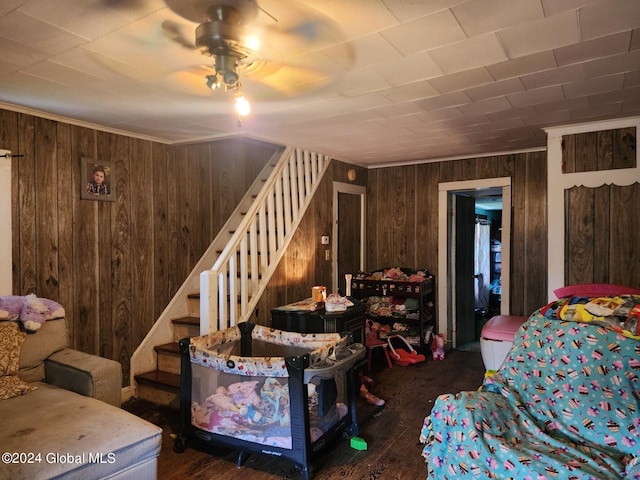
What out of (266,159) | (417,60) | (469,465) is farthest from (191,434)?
(266,159)

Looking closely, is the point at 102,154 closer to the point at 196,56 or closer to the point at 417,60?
the point at 196,56

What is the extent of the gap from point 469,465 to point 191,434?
5.35ft

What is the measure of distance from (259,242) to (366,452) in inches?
83.1

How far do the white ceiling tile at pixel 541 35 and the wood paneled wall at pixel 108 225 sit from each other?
291cm

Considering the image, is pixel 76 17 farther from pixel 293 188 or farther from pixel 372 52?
pixel 293 188

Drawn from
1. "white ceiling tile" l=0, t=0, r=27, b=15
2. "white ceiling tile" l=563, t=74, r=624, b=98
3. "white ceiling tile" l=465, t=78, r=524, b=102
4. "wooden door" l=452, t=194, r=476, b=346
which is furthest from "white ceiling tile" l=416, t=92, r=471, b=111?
"wooden door" l=452, t=194, r=476, b=346

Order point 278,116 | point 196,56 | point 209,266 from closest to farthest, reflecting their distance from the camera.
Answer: point 196,56
point 278,116
point 209,266

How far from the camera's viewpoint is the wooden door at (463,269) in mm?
5055

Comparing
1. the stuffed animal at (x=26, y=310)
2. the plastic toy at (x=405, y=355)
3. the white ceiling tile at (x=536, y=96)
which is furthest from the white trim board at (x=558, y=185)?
the stuffed animal at (x=26, y=310)

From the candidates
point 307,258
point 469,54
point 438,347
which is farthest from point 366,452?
point 469,54

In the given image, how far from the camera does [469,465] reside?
5.66ft

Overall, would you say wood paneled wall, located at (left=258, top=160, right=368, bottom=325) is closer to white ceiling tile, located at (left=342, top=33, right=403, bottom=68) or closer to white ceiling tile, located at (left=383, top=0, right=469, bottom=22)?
white ceiling tile, located at (left=342, top=33, right=403, bottom=68)

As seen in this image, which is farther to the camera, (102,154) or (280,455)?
(102,154)

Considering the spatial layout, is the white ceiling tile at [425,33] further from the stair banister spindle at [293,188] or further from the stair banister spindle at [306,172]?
the stair banister spindle at [306,172]
